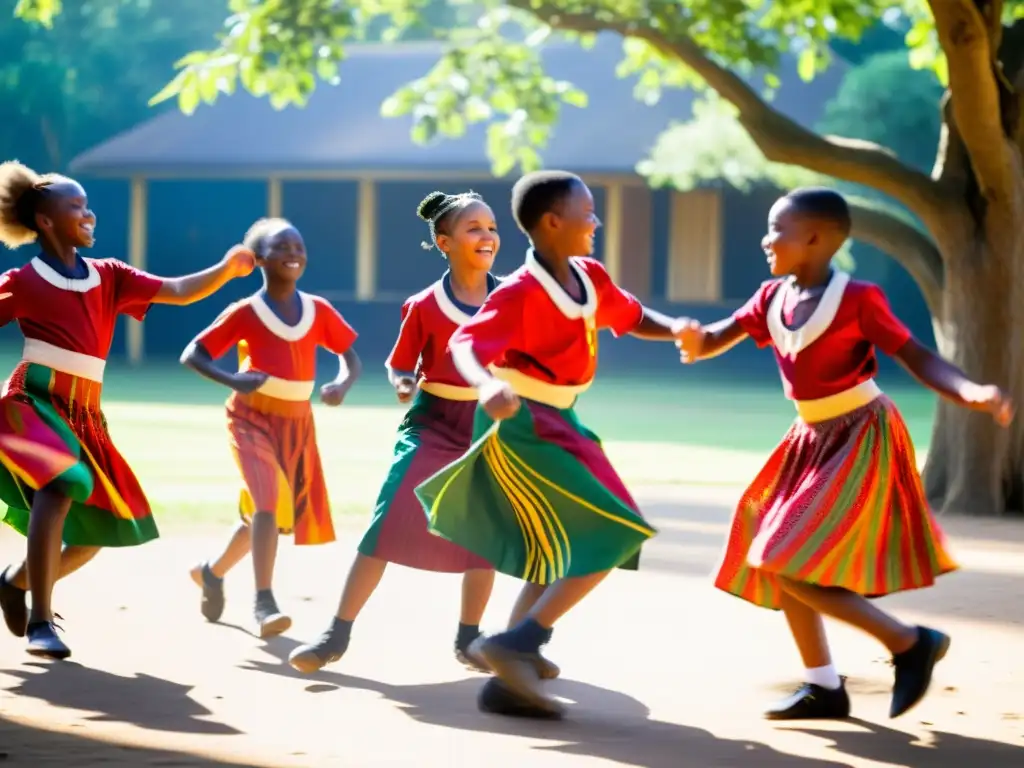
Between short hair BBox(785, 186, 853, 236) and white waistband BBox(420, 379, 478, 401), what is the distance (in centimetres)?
136

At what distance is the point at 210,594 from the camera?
22.7 feet

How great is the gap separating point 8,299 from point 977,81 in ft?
20.3

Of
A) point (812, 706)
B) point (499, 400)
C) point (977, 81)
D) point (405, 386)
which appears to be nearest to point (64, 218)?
point (405, 386)

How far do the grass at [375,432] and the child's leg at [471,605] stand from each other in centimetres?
419

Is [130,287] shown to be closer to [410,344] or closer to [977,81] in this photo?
[410,344]

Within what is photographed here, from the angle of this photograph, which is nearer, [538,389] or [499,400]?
[499,400]

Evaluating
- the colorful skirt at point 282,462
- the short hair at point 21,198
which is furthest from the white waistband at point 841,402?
the short hair at point 21,198

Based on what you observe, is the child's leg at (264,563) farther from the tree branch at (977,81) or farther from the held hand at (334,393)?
the tree branch at (977,81)

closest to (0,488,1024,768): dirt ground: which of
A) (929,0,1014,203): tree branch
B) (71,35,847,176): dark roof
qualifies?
(929,0,1014,203): tree branch

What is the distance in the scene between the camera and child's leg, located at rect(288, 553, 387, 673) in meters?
5.71

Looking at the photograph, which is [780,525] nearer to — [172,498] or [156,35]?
[172,498]

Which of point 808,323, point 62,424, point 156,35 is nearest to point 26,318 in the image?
point 62,424

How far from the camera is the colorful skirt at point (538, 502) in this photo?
5246 millimetres

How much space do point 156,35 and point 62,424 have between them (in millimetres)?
35107
